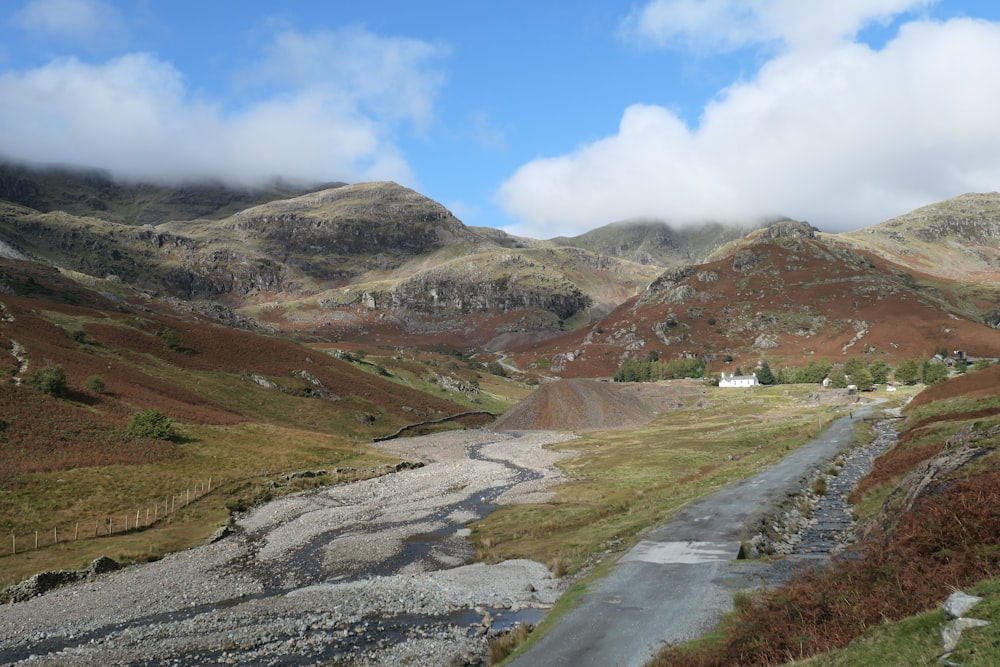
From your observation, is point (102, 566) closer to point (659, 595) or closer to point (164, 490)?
point (164, 490)

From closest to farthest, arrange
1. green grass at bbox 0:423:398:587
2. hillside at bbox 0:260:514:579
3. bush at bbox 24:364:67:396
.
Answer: green grass at bbox 0:423:398:587, hillside at bbox 0:260:514:579, bush at bbox 24:364:67:396

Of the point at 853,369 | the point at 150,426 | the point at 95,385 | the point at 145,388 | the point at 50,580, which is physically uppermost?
the point at 95,385

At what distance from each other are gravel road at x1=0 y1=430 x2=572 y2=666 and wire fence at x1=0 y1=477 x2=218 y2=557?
646cm

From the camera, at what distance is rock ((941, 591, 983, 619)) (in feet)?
34.4

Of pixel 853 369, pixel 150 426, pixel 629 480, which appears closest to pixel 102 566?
pixel 150 426

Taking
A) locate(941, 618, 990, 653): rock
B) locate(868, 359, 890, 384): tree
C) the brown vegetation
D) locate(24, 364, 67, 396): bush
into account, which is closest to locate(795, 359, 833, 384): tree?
locate(868, 359, 890, 384): tree

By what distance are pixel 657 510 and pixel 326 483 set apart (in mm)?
41199

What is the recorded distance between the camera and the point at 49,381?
215 ft

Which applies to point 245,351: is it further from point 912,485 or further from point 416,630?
point 912,485

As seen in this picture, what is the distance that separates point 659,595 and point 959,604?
12.7m

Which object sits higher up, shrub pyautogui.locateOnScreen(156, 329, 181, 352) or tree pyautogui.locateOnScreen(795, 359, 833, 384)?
shrub pyautogui.locateOnScreen(156, 329, 181, 352)

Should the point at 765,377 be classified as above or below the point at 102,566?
below

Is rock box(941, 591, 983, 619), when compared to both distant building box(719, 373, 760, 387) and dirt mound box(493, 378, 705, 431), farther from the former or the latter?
distant building box(719, 373, 760, 387)

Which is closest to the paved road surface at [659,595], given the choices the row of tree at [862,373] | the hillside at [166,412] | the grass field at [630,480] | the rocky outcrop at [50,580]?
the grass field at [630,480]
